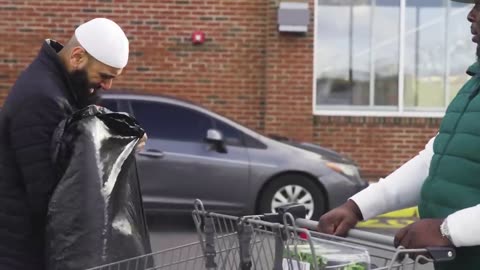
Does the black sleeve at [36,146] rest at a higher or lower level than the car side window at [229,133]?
higher

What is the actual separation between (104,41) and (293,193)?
6942 mm

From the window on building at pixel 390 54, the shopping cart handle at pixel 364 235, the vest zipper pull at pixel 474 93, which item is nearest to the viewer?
the shopping cart handle at pixel 364 235

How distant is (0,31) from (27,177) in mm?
10258

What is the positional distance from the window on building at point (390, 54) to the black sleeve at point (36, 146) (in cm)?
1008

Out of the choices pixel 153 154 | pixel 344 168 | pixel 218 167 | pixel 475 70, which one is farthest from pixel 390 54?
pixel 475 70

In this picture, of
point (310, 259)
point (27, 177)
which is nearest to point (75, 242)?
point (27, 177)

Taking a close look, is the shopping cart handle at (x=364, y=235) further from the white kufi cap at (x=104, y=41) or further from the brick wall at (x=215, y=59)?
the brick wall at (x=215, y=59)

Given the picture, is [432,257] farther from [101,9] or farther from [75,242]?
[101,9]

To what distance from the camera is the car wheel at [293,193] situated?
958cm

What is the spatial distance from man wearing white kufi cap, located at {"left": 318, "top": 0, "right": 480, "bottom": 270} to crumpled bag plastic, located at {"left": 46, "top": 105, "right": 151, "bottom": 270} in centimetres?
67

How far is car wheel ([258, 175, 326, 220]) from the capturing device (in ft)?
31.4

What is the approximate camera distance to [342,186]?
965 cm

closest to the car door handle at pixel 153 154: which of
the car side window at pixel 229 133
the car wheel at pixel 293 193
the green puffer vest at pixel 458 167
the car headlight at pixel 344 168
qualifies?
the car side window at pixel 229 133

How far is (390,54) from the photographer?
42.2ft
